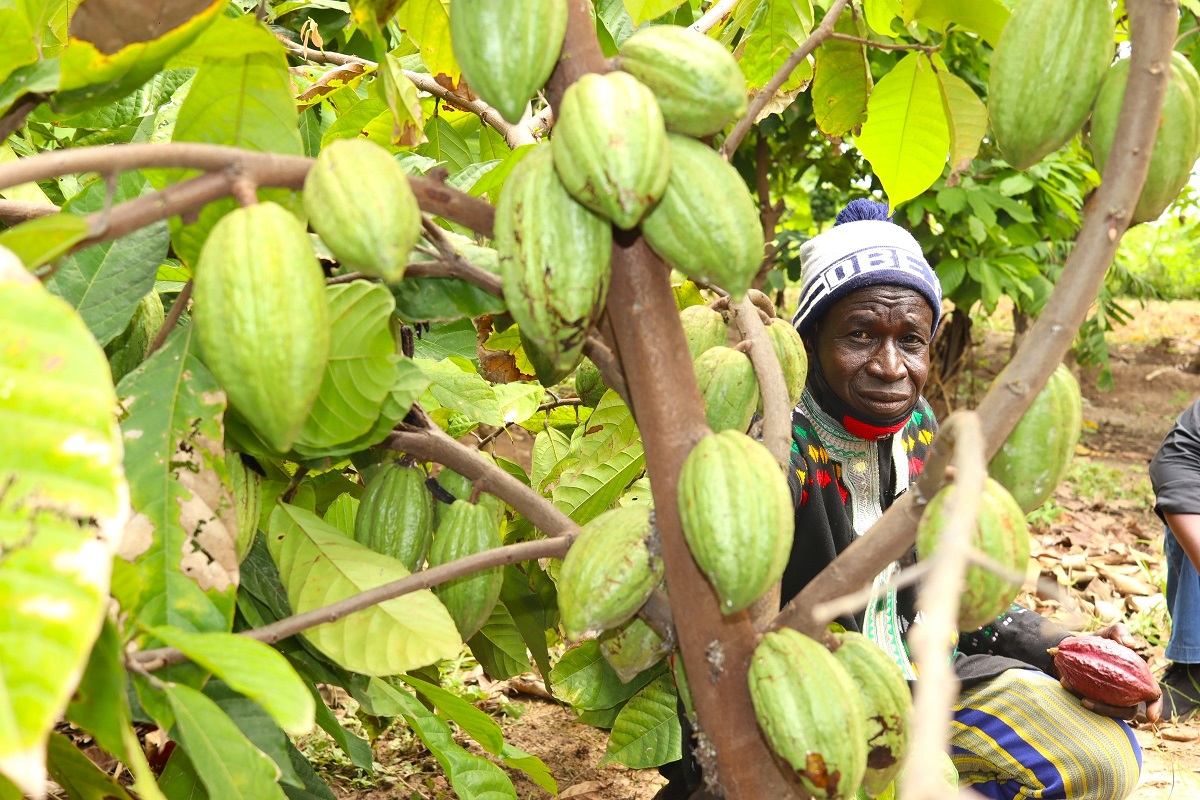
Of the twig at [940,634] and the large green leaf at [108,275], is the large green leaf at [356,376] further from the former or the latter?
the twig at [940,634]

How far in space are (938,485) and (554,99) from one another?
435 millimetres

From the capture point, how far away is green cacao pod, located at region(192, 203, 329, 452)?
2.23 ft

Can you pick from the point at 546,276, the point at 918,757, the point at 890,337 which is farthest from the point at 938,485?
the point at 890,337

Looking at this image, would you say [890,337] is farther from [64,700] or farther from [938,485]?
[64,700]

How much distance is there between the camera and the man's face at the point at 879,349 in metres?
2.02

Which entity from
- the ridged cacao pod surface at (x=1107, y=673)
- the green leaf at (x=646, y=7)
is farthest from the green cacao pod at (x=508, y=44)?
the ridged cacao pod surface at (x=1107, y=673)

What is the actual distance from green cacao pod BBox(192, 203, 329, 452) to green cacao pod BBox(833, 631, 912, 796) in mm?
505

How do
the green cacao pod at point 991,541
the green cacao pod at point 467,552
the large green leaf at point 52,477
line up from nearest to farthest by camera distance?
the large green leaf at point 52,477
the green cacao pod at point 991,541
the green cacao pod at point 467,552

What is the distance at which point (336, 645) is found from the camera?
95cm

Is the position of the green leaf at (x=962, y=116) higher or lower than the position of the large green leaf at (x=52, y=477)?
higher

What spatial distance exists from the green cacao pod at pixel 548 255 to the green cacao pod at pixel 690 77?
100 mm

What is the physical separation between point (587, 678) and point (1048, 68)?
1.18 metres

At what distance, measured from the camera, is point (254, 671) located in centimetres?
72

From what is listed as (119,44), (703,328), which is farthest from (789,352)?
(119,44)
